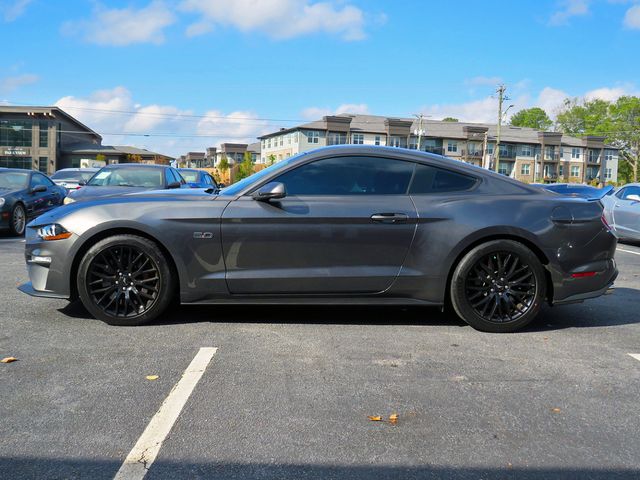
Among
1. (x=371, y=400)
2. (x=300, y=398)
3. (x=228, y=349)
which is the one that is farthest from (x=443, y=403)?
(x=228, y=349)

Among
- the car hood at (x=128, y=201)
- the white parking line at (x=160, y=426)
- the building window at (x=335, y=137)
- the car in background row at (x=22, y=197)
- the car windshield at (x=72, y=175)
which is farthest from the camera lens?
the building window at (x=335, y=137)

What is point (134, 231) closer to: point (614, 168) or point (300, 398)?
point (300, 398)

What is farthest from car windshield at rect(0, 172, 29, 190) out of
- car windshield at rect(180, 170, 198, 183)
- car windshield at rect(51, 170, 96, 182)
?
car windshield at rect(180, 170, 198, 183)

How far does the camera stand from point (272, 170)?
15.4ft

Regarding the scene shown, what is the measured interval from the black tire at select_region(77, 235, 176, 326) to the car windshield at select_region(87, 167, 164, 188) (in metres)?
5.84

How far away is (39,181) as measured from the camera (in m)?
12.7

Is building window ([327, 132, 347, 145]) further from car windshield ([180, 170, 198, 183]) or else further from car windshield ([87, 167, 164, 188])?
car windshield ([87, 167, 164, 188])

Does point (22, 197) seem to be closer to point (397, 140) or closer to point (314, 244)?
point (314, 244)

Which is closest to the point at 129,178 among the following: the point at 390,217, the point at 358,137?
the point at 390,217

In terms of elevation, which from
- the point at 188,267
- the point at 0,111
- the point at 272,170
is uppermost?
the point at 0,111

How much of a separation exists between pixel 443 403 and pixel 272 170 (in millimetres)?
2444

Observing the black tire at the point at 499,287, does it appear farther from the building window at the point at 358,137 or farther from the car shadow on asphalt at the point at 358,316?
the building window at the point at 358,137

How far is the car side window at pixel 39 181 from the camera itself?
489 inches

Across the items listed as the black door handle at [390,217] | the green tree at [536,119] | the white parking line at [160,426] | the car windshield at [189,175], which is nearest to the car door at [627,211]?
the black door handle at [390,217]
